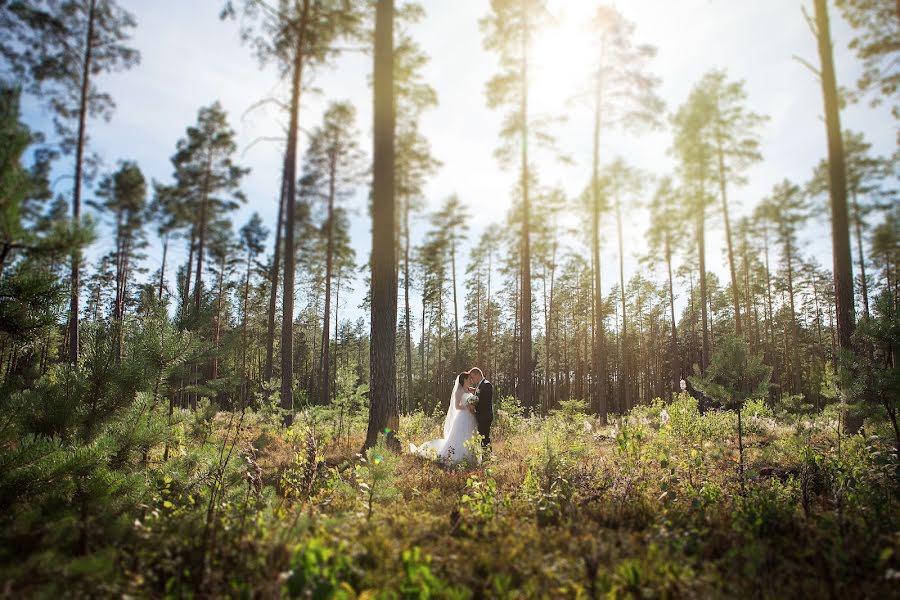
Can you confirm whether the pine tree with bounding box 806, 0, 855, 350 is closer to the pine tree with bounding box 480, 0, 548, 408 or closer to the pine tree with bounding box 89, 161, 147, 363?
the pine tree with bounding box 480, 0, 548, 408

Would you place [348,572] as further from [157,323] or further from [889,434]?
[889,434]

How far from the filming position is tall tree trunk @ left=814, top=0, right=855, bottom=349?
7.67 metres

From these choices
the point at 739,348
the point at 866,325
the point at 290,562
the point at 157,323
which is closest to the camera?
the point at 290,562

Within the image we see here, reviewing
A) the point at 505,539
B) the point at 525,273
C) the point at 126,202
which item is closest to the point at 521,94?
the point at 525,273

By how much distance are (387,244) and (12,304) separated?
4.94m

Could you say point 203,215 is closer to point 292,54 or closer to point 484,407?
point 292,54

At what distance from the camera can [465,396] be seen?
26.1ft

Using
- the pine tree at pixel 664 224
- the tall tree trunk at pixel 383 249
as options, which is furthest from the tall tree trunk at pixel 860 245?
the tall tree trunk at pixel 383 249

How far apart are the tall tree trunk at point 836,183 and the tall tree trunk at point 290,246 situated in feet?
38.7

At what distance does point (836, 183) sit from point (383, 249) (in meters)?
8.71

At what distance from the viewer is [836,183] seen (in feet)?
26.6

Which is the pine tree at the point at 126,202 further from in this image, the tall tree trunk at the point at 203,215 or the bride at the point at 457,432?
the bride at the point at 457,432

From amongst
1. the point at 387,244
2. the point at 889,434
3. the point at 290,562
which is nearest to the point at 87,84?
the point at 387,244

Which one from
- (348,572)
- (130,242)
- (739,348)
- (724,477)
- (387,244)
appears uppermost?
(130,242)
